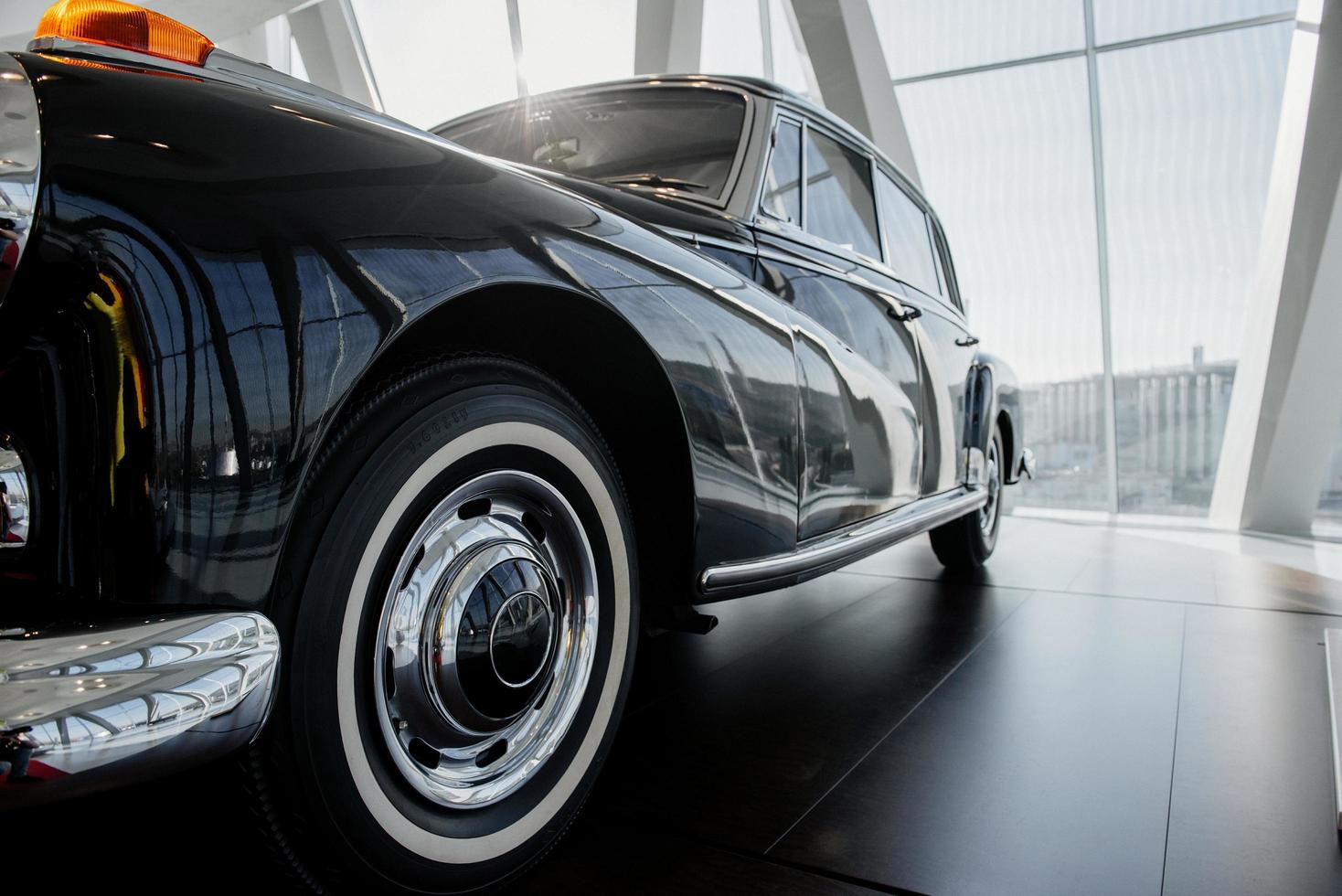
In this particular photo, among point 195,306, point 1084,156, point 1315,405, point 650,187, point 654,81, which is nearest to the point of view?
point 195,306

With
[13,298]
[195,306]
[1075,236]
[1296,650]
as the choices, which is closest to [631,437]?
[195,306]

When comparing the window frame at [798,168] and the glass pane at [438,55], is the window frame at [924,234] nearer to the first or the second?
the window frame at [798,168]

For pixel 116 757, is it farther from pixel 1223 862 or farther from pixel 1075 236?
pixel 1075 236

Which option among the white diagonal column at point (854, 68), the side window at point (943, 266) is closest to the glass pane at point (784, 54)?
the white diagonal column at point (854, 68)

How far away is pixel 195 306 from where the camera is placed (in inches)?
35.8

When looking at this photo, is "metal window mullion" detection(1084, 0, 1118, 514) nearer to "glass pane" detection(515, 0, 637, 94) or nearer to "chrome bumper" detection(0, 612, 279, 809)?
"glass pane" detection(515, 0, 637, 94)

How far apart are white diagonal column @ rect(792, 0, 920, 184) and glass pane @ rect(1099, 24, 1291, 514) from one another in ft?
6.09

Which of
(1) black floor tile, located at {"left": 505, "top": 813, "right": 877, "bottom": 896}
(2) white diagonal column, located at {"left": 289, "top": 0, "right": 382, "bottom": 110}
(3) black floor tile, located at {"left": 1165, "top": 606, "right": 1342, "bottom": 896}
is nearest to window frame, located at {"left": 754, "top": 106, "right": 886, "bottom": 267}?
(1) black floor tile, located at {"left": 505, "top": 813, "right": 877, "bottom": 896}

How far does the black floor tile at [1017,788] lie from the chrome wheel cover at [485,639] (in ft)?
1.61

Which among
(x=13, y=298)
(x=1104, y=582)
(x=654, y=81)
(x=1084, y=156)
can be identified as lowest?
(x=1104, y=582)

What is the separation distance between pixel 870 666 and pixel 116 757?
2171 millimetres

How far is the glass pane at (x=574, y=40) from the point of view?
902cm

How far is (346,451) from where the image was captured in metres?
1.08

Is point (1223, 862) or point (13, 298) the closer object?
point (13, 298)
